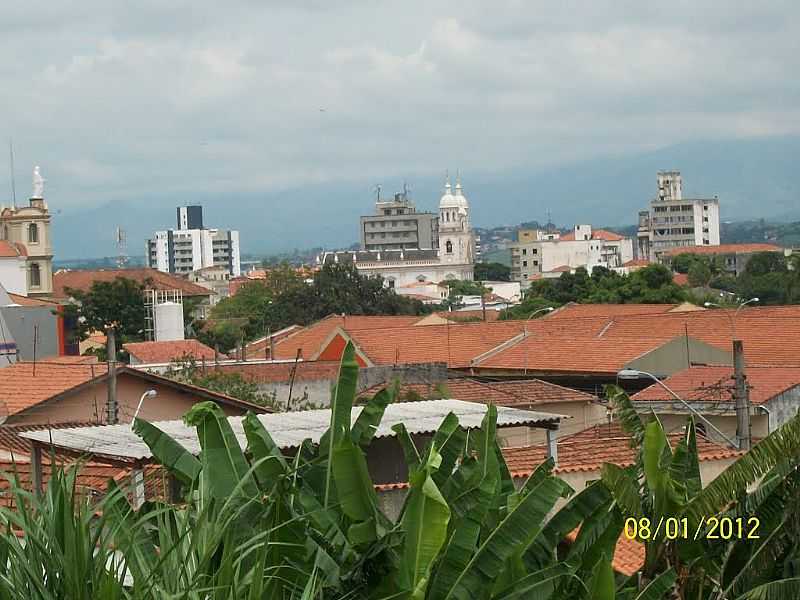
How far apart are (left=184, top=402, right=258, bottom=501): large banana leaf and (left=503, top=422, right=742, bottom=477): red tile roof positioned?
7.45 meters

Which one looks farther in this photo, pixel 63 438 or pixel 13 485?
pixel 63 438

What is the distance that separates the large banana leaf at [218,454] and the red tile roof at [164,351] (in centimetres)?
3828

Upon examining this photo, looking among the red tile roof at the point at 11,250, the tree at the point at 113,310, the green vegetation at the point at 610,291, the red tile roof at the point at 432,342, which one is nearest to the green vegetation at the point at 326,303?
the tree at the point at 113,310

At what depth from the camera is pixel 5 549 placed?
9.30 m

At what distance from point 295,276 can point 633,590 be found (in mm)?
108423

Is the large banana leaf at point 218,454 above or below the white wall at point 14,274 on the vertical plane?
Result: below

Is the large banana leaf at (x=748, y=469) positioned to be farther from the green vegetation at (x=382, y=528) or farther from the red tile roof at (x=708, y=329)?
the red tile roof at (x=708, y=329)

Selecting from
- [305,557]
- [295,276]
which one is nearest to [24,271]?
[295,276]

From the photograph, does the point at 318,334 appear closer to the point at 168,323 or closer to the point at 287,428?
the point at 168,323

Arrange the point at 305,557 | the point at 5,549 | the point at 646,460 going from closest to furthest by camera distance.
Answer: the point at 5,549
the point at 305,557
the point at 646,460

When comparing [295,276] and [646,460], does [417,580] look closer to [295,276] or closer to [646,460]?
[646,460]

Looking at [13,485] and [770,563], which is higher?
[13,485]

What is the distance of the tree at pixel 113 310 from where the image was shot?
7838 centimetres

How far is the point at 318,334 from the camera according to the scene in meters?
59.9
